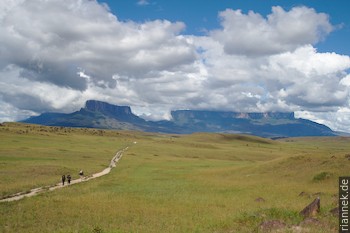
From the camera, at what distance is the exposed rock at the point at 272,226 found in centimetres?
2202

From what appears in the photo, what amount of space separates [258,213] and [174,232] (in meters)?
7.68

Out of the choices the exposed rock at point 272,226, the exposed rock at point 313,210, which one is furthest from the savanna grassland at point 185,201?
the exposed rock at point 313,210

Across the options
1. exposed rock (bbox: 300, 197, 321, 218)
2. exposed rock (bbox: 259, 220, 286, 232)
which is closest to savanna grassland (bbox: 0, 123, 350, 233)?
exposed rock (bbox: 259, 220, 286, 232)

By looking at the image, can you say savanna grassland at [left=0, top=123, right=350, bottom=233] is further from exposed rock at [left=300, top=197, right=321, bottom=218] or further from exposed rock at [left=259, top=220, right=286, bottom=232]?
exposed rock at [left=300, top=197, right=321, bottom=218]

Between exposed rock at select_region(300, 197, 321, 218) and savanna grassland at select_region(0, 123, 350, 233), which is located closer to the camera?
savanna grassland at select_region(0, 123, 350, 233)

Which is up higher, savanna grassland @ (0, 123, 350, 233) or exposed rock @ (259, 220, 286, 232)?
exposed rock @ (259, 220, 286, 232)

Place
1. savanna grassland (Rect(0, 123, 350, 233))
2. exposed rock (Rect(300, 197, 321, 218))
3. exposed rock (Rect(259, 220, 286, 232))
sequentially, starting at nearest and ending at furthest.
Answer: exposed rock (Rect(259, 220, 286, 232))
savanna grassland (Rect(0, 123, 350, 233))
exposed rock (Rect(300, 197, 321, 218))

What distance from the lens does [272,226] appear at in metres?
22.5

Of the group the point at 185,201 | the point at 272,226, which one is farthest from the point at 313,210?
the point at 185,201

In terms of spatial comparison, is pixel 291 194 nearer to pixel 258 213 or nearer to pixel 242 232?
pixel 258 213

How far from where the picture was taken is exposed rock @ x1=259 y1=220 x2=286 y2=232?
72.3 feet

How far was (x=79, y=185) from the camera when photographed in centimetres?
5647

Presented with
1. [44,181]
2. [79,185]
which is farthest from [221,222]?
[44,181]

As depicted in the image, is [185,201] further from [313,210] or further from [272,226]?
[272,226]
